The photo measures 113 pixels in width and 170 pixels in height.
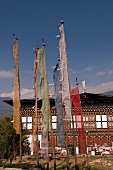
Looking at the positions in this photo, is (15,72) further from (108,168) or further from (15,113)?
(108,168)

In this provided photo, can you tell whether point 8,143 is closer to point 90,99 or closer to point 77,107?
point 77,107

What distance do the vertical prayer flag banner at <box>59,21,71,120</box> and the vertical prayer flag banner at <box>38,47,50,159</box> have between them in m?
2.27

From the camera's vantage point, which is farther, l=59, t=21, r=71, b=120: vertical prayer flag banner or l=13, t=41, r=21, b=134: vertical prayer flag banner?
l=13, t=41, r=21, b=134: vertical prayer flag banner

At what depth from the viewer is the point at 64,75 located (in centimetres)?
2045

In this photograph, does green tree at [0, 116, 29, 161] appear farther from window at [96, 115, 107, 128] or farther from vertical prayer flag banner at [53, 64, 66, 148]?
window at [96, 115, 107, 128]

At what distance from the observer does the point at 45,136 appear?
21469 millimetres

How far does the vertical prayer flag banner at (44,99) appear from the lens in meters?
21.5

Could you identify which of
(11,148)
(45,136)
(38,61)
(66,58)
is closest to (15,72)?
(38,61)

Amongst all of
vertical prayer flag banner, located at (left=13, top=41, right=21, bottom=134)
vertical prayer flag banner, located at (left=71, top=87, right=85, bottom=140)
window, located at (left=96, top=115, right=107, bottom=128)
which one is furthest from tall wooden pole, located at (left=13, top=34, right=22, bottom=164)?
window, located at (left=96, top=115, right=107, bottom=128)

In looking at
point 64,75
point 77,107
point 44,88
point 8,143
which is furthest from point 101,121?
point 64,75

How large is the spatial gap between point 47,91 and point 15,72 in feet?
10.8

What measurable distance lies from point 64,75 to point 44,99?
3247 millimetres

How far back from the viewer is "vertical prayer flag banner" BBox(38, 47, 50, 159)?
21.5 metres

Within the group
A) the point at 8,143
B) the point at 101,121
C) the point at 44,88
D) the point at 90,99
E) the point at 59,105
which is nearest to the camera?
the point at 59,105
